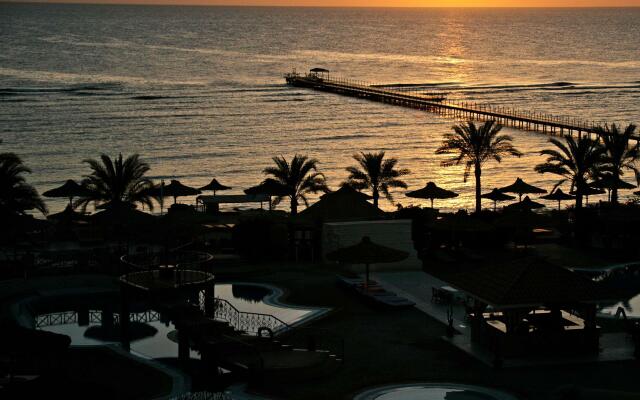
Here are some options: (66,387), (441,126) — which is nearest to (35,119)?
(441,126)

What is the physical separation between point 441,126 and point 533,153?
788 inches

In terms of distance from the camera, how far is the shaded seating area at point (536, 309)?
24.5m

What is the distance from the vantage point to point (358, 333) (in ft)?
87.8

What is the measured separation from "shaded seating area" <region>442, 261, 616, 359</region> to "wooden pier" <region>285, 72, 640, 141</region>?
50146 millimetres

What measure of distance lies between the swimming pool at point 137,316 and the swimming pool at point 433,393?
17.7 ft

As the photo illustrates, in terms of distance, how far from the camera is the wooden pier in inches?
3676

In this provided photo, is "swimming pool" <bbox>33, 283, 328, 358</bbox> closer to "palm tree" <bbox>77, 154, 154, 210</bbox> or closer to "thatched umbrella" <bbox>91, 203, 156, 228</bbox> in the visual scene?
"thatched umbrella" <bbox>91, 203, 156, 228</bbox>

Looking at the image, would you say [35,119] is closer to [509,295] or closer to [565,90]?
[565,90]

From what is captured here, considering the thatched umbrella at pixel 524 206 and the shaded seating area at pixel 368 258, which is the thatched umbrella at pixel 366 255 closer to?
the shaded seating area at pixel 368 258

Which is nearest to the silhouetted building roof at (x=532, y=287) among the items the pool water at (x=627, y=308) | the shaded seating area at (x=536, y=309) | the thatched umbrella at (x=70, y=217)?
the shaded seating area at (x=536, y=309)

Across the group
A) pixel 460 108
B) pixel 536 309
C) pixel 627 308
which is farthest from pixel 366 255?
pixel 460 108

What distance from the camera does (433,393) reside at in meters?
21.8

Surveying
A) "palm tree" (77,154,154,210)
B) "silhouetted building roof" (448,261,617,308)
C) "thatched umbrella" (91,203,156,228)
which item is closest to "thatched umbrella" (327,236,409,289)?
"silhouetted building roof" (448,261,617,308)

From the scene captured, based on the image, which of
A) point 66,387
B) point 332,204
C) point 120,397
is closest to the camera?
point 66,387
